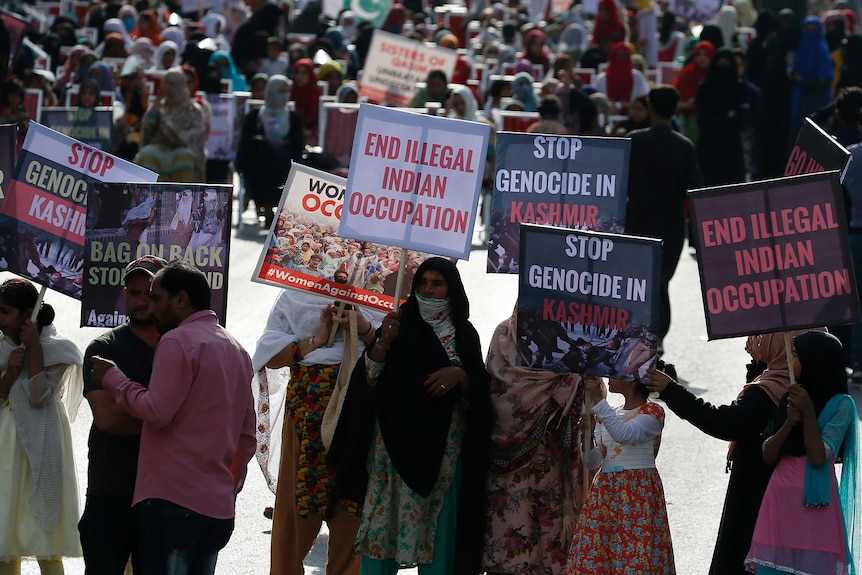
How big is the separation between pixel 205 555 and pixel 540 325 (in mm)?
1606

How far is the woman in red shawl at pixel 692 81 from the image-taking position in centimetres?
2122

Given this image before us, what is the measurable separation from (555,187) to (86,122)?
9953mm

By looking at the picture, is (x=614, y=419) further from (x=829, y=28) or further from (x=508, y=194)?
(x=829, y=28)

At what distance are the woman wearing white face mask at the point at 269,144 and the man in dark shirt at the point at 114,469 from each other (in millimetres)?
12390

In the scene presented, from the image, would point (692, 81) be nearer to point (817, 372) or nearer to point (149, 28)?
point (149, 28)

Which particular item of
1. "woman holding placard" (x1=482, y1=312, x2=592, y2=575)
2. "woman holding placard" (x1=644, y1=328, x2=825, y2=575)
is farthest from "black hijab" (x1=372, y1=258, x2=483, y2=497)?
"woman holding placard" (x1=644, y1=328, x2=825, y2=575)

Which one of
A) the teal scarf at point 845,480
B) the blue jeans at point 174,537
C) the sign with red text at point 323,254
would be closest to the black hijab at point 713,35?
the sign with red text at point 323,254

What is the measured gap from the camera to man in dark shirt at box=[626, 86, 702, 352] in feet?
39.4

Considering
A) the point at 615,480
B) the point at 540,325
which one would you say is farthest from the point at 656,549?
the point at 540,325

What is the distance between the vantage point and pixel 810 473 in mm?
6105

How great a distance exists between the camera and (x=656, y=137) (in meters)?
12.0

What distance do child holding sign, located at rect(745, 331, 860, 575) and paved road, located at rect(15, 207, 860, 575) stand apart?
1.75 m

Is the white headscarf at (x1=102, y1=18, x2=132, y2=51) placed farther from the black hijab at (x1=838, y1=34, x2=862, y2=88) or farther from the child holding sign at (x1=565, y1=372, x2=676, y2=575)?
the child holding sign at (x1=565, y1=372, x2=676, y2=575)

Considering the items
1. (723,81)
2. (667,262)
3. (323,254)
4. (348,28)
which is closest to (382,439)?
(323,254)
